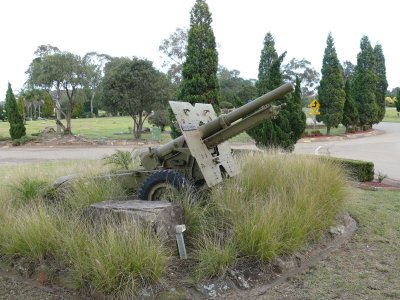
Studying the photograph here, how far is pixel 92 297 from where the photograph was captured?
13.2 ft

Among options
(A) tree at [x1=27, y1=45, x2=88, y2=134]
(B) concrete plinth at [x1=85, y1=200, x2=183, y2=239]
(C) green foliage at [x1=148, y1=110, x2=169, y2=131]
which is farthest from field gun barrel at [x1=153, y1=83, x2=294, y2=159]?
(C) green foliage at [x1=148, y1=110, x2=169, y2=131]

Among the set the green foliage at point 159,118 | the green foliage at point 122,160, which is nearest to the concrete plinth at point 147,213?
the green foliage at point 122,160

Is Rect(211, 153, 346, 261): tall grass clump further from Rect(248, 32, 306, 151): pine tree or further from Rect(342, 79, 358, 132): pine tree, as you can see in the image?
Rect(342, 79, 358, 132): pine tree

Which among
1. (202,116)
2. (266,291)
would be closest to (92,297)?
(266,291)

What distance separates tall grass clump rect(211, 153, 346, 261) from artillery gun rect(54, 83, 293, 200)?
1.26 feet

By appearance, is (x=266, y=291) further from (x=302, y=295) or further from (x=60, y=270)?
(x=60, y=270)

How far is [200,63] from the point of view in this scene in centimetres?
1711

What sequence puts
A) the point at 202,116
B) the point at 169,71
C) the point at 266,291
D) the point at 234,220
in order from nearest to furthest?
the point at 266,291 < the point at 234,220 < the point at 202,116 < the point at 169,71

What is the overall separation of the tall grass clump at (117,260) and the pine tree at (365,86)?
29.5m

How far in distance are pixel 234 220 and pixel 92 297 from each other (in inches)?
70.4

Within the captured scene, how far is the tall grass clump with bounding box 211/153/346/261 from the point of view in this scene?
4645mm

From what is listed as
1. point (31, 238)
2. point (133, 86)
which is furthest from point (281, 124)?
point (133, 86)

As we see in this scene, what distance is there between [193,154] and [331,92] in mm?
23681

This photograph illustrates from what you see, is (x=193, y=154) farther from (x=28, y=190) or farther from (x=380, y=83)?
(x=380, y=83)
